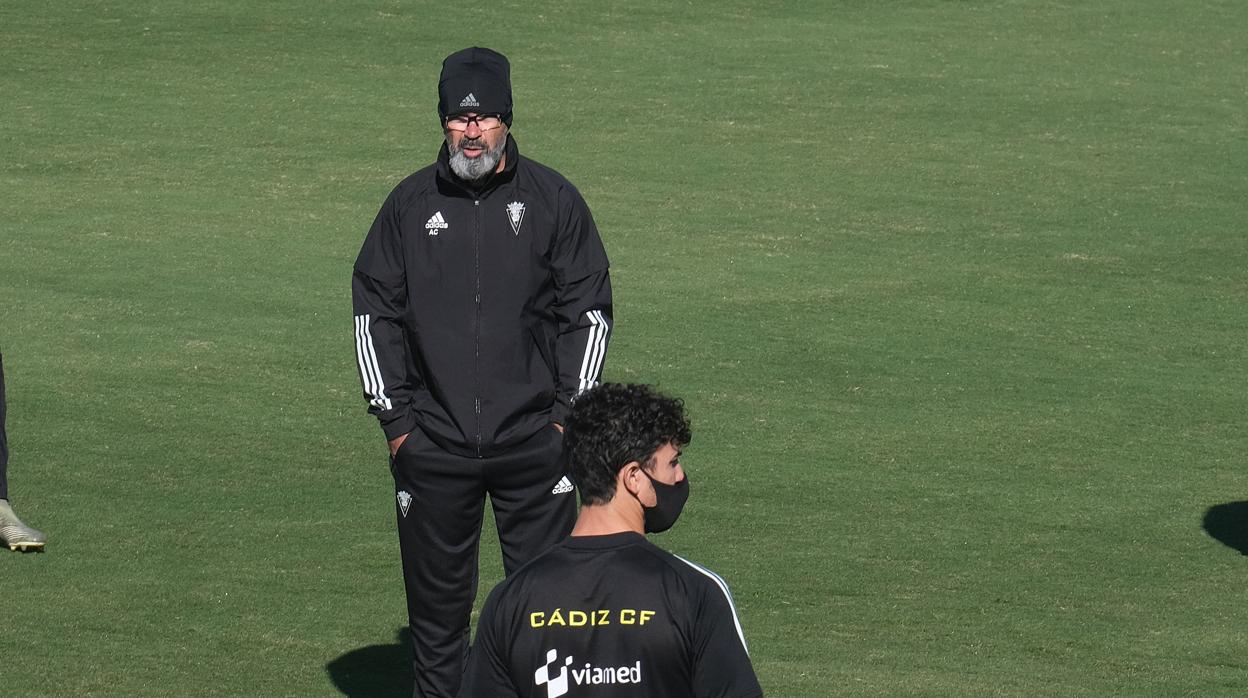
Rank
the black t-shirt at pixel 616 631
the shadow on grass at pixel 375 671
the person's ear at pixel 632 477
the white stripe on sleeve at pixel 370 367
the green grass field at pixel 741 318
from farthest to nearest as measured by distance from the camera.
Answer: the green grass field at pixel 741 318 → the shadow on grass at pixel 375 671 → the white stripe on sleeve at pixel 370 367 → the person's ear at pixel 632 477 → the black t-shirt at pixel 616 631

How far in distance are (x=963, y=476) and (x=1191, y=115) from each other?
14212 millimetres

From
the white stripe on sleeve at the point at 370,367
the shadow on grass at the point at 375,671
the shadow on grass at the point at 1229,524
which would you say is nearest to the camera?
the white stripe on sleeve at the point at 370,367

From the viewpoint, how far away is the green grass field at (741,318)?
920cm

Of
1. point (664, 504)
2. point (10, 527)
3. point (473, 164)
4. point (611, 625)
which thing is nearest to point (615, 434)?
point (664, 504)

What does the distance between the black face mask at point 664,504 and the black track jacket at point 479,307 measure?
7.45ft

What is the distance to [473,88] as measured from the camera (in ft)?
23.3

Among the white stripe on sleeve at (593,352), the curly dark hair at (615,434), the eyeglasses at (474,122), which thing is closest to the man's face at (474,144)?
the eyeglasses at (474,122)

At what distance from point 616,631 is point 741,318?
37.1 ft

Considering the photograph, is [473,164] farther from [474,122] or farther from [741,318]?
[741,318]

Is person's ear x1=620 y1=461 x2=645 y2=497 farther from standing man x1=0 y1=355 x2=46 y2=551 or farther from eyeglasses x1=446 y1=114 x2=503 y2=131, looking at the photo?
standing man x1=0 y1=355 x2=46 y2=551

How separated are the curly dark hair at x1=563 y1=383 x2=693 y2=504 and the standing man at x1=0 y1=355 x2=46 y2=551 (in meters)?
5.83

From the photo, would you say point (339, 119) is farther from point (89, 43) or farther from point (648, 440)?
point (648, 440)

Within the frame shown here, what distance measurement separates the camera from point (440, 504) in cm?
722

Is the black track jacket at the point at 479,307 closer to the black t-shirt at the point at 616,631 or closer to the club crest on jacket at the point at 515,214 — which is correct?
the club crest on jacket at the point at 515,214
